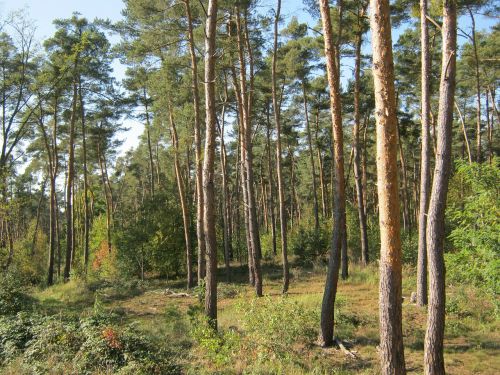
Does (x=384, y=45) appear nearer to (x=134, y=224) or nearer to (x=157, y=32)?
(x=157, y=32)

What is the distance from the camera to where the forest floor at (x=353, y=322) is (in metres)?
8.09

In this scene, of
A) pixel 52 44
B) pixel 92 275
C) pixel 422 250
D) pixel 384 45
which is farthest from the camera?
pixel 92 275

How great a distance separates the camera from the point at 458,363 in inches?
317

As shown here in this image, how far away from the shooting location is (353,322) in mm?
10594

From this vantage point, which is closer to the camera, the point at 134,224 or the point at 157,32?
the point at 157,32

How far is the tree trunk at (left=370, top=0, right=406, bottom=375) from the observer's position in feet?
18.6

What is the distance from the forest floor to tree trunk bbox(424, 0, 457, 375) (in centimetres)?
124

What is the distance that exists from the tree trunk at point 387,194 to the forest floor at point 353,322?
7.34ft

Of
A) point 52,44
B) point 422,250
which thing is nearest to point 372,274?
point 422,250

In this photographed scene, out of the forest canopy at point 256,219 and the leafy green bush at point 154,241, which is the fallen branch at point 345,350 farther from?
the leafy green bush at point 154,241

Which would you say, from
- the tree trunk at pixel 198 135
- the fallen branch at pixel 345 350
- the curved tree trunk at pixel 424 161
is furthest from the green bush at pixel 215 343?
the curved tree trunk at pixel 424 161

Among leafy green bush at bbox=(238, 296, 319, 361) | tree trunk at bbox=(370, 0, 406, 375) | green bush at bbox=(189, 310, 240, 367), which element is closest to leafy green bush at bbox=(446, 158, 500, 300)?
tree trunk at bbox=(370, 0, 406, 375)

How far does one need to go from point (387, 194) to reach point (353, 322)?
588 centimetres

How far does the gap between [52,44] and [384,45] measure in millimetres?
17732
